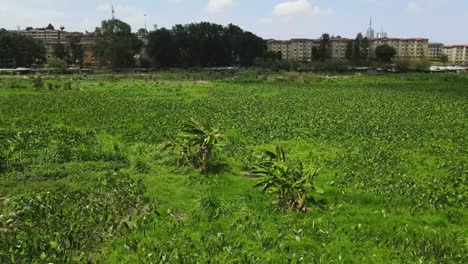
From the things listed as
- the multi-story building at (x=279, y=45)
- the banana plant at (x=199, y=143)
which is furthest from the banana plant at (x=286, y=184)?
the multi-story building at (x=279, y=45)

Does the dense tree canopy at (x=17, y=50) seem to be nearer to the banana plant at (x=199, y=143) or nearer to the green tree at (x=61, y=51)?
the green tree at (x=61, y=51)

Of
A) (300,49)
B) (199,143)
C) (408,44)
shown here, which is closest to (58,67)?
(199,143)

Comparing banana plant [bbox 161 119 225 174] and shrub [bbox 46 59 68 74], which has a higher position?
shrub [bbox 46 59 68 74]

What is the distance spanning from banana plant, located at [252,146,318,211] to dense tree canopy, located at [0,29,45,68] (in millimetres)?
84159

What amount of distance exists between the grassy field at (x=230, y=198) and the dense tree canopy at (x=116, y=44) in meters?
63.5

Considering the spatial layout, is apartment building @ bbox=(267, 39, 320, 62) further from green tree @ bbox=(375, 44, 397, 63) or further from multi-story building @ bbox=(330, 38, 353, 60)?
green tree @ bbox=(375, 44, 397, 63)

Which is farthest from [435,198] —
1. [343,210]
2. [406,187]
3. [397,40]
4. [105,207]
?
[397,40]

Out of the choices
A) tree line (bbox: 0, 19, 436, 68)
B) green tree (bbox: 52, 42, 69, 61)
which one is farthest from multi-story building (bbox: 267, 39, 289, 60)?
Answer: green tree (bbox: 52, 42, 69, 61)

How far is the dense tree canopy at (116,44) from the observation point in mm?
78438

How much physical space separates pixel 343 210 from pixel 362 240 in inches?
51.8

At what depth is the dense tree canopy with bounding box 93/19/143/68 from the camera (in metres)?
78.4

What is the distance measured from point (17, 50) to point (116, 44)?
20.6 metres

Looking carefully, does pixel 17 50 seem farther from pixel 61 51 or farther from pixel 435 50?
pixel 435 50

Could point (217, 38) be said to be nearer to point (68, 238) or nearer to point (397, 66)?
point (397, 66)
